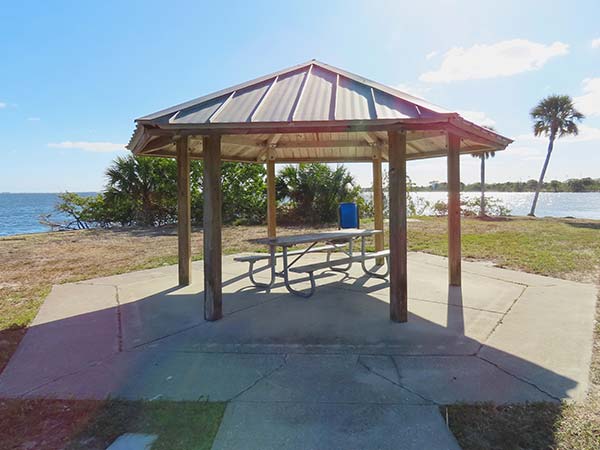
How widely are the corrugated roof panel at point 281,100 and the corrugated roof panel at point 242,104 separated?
0.32 feet

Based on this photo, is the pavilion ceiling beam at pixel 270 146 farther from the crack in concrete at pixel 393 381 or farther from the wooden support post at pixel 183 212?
the crack in concrete at pixel 393 381

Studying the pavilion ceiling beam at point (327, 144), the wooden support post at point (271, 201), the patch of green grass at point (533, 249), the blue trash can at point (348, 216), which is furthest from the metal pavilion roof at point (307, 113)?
the patch of green grass at point (533, 249)

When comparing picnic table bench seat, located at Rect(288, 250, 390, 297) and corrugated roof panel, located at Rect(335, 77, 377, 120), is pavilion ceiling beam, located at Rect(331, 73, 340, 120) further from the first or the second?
picnic table bench seat, located at Rect(288, 250, 390, 297)

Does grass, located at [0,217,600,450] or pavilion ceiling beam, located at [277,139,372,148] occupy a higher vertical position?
pavilion ceiling beam, located at [277,139,372,148]

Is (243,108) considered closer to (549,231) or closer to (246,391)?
(246,391)

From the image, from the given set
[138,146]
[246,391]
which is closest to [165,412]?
[246,391]

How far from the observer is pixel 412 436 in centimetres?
193

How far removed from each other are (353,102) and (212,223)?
1912mm

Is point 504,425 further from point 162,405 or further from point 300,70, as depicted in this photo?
point 300,70

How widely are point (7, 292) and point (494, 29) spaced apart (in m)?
8.33

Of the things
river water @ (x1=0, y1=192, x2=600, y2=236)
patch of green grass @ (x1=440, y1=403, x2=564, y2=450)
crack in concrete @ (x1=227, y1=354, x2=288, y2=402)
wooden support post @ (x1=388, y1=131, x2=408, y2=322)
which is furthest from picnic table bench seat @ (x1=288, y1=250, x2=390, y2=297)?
river water @ (x1=0, y1=192, x2=600, y2=236)

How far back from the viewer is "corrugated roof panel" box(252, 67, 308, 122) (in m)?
3.33

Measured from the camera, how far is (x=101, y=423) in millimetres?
2061

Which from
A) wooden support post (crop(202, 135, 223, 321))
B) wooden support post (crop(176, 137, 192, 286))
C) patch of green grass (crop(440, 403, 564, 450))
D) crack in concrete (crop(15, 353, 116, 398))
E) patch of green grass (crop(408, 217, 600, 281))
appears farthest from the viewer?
patch of green grass (crop(408, 217, 600, 281))
